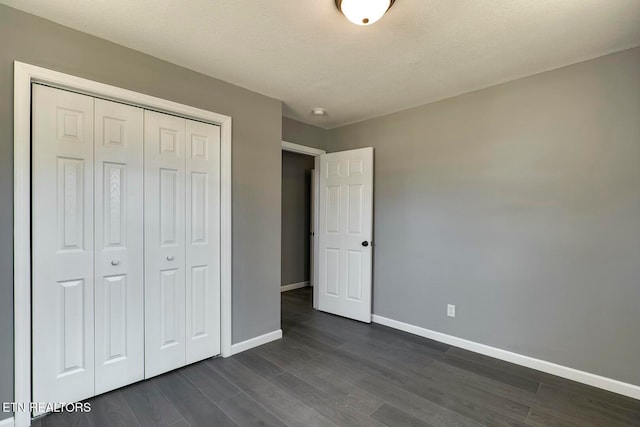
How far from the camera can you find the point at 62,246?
1.93 metres

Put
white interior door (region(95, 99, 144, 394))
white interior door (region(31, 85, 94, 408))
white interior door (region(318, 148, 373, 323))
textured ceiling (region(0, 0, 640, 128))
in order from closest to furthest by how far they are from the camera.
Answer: textured ceiling (region(0, 0, 640, 128)) < white interior door (region(31, 85, 94, 408)) < white interior door (region(95, 99, 144, 394)) < white interior door (region(318, 148, 373, 323))

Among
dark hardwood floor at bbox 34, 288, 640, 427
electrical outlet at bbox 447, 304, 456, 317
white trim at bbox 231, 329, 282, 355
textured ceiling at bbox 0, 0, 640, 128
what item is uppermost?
textured ceiling at bbox 0, 0, 640, 128

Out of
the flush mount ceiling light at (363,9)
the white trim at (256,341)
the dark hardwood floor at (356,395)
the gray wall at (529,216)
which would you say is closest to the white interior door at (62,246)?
the dark hardwood floor at (356,395)

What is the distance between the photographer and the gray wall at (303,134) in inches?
144

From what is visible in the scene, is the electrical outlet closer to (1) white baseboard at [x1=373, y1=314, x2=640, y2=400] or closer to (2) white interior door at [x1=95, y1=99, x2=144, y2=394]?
(1) white baseboard at [x1=373, y1=314, x2=640, y2=400]

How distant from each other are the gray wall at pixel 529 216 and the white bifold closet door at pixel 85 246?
8.43ft

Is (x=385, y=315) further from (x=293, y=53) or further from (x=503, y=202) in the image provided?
(x=293, y=53)

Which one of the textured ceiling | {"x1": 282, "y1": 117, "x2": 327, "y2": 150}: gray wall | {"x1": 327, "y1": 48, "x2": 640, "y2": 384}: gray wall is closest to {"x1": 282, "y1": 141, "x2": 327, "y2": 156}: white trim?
{"x1": 282, "y1": 117, "x2": 327, "y2": 150}: gray wall

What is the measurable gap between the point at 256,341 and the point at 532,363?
2.44 meters

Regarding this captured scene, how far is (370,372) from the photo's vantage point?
8.05 feet

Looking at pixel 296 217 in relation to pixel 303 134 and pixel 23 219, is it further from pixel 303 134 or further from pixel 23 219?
pixel 23 219

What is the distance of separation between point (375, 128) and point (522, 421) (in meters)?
3.00

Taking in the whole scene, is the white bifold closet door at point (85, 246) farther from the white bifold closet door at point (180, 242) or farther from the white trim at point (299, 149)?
the white trim at point (299, 149)

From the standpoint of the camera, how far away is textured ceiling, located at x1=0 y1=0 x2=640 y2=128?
1725mm
